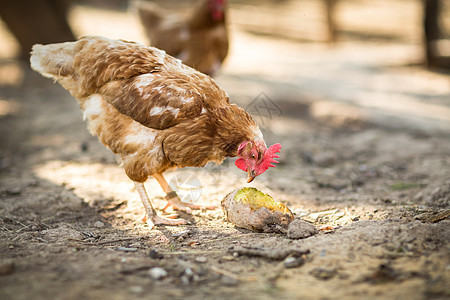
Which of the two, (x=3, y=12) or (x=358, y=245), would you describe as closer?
(x=358, y=245)

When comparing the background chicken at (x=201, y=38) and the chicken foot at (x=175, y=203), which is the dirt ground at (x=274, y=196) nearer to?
the chicken foot at (x=175, y=203)

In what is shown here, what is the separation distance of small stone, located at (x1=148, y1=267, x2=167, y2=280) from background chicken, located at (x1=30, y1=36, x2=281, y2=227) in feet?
3.08

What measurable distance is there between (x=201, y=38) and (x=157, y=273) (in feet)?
13.9

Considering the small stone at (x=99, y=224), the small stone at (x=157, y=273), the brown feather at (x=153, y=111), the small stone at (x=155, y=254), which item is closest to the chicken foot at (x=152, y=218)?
the brown feather at (x=153, y=111)

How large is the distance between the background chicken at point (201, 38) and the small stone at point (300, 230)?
3361 mm

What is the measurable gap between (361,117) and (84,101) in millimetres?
4204

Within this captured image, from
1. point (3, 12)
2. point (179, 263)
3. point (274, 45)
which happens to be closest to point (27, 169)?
point (179, 263)

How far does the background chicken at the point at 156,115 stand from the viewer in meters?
2.87

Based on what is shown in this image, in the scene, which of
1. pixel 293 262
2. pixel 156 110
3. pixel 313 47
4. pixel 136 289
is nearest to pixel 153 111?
pixel 156 110

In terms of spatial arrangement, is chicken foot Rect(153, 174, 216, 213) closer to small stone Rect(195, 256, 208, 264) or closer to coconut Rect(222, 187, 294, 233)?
coconut Rect(222, 187, 294, 233)

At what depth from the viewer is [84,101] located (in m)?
3.25

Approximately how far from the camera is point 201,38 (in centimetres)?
566

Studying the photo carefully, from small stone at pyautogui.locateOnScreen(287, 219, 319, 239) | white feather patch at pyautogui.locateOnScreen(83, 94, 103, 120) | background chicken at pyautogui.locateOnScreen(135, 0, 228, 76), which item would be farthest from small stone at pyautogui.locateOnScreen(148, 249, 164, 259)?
background chicken at pyautogui.locateOnScreen(135, 0, 228, 76)

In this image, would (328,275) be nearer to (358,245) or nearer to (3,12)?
(358,245)
